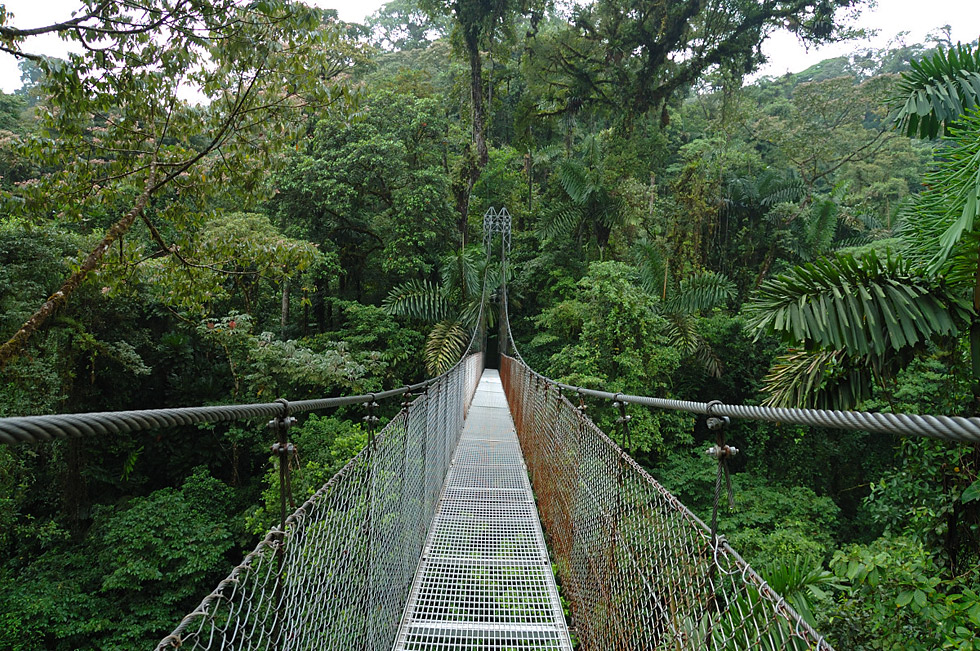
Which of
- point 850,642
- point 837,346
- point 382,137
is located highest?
point 382,137

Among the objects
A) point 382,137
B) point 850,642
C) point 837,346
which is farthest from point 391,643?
point 382,137

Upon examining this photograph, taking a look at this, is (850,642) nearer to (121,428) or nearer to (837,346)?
(837,346)

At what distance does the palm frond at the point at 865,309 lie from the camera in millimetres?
2023

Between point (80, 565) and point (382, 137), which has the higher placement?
point (382, 137)

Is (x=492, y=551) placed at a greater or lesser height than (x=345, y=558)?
lesser

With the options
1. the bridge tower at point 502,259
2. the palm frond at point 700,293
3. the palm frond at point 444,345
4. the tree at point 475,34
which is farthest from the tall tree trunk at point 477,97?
the palm frond at point 700,293

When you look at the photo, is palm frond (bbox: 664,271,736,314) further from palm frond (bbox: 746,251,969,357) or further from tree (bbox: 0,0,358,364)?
tree (bbox: 0,0,358,364)

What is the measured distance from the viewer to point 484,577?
Result: 1945 mm

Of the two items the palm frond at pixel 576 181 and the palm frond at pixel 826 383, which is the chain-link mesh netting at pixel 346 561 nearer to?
the palm frond at pixel 826 383

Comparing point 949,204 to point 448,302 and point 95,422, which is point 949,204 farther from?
point 448,302

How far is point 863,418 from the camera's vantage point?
1.88 feet

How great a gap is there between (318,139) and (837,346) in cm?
949

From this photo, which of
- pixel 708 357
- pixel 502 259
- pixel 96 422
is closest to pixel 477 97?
pixel 502 259

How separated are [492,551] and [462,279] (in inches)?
312
